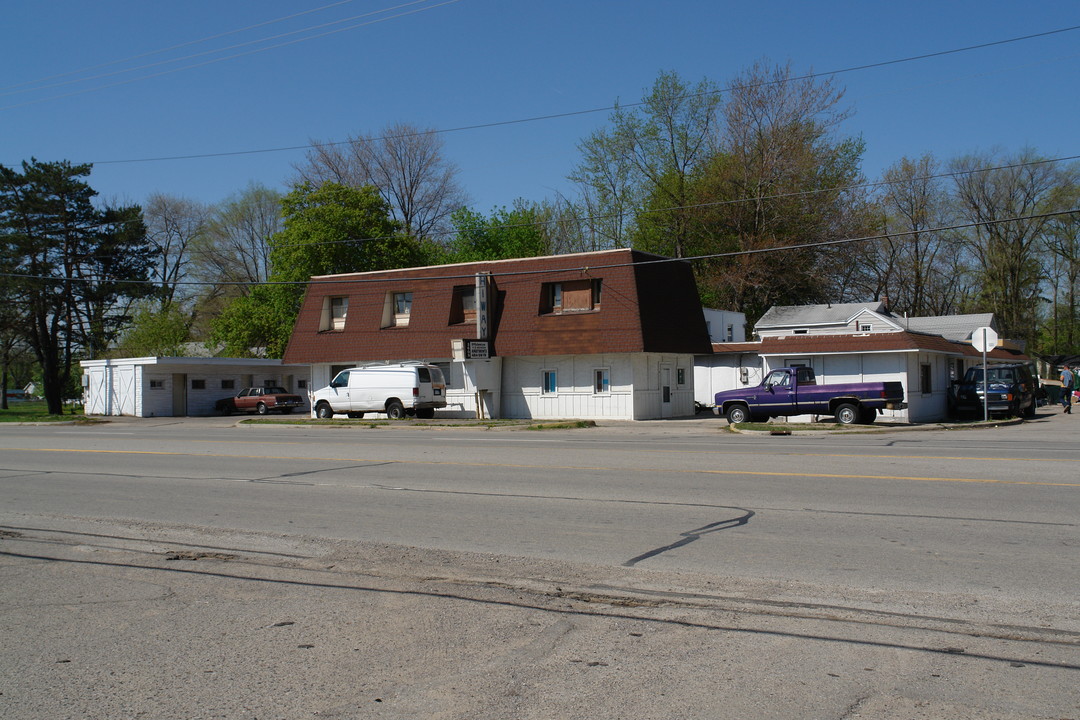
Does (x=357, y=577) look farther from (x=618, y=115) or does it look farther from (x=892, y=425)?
(x=618, y=115)

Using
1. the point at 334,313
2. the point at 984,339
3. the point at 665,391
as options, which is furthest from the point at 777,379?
the point at 334,313

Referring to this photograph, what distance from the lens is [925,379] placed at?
31.6 meters

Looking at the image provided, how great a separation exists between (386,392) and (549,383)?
653cm

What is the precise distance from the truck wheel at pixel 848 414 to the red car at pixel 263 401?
29.0m

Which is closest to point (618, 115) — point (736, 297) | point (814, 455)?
point (736, 297)

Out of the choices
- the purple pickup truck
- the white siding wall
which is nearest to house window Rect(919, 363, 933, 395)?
the purple pickup truck

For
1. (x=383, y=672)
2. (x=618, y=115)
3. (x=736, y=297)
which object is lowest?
(x=383, y=672)

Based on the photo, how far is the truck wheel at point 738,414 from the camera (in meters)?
29.9

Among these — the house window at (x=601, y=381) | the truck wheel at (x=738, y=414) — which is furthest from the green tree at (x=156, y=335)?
the truck wheel at (x=738, y=414)

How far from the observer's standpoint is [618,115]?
2044 inches

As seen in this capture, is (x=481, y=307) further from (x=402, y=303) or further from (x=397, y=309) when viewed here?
(x=397, y=309)

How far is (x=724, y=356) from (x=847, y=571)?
32.7 meters

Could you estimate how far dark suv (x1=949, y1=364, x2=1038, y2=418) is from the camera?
31.0 m

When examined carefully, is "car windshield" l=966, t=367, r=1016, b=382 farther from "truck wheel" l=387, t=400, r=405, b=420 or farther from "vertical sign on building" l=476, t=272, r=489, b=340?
"truck wheel" l=387, t=400, r=405, b=420
